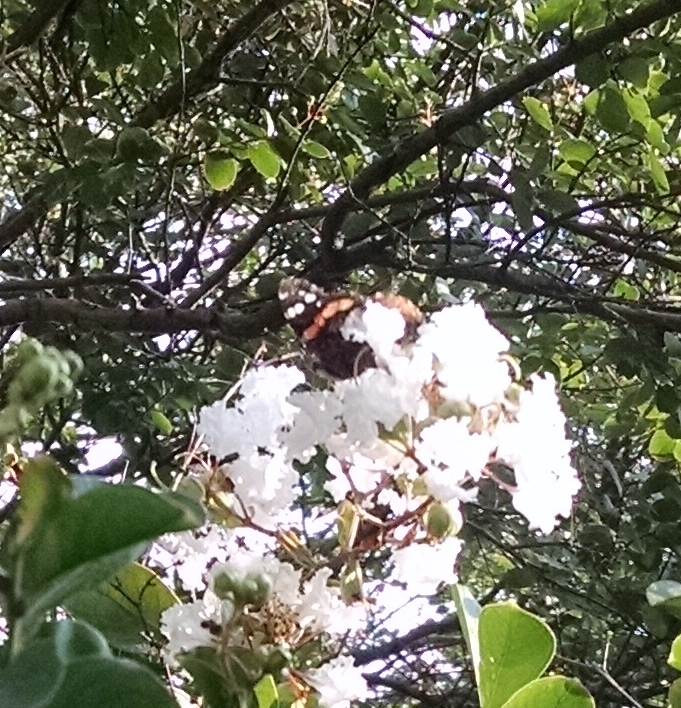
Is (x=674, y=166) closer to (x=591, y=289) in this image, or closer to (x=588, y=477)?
(x=591, y=289)

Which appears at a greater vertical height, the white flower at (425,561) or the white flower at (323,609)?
the white flower at (425,561)

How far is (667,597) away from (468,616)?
0.62 ft

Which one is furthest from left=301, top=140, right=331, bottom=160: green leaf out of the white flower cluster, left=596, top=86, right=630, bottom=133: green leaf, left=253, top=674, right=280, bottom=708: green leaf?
left=253, top=674, right=280, bottom=708: green leaf

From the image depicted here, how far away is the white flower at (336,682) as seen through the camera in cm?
39

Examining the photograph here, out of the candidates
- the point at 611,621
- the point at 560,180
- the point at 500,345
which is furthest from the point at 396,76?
the point at 500,345

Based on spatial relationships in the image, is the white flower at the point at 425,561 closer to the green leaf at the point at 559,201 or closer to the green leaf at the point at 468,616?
the green leaf at the point at 468,616

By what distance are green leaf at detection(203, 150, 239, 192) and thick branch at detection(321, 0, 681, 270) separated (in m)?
0.11

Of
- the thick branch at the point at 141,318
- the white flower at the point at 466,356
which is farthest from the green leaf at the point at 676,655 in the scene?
the thick branch at the point at 141,318

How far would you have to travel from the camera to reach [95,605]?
0.44m

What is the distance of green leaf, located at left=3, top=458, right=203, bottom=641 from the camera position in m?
0.24

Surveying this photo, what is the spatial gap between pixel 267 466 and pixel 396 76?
928 mm

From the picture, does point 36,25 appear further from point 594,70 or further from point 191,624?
point 191,624

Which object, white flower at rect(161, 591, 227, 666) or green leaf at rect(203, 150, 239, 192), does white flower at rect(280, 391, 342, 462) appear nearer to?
white flower at rect(161, 591, 227, 666)

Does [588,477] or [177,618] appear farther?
[588,477]
